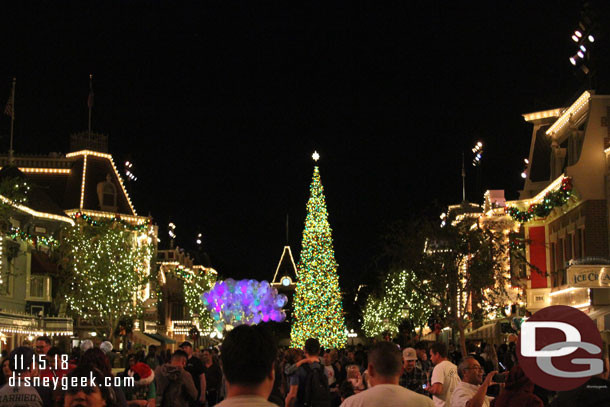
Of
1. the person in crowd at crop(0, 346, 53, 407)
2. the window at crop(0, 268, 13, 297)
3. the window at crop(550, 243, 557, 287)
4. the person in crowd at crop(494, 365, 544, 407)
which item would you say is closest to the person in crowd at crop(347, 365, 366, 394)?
the person in crowd at crop(494, 365, 544, 407)

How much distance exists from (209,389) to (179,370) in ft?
21.4

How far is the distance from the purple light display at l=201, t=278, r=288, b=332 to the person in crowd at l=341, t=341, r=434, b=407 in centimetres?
3932


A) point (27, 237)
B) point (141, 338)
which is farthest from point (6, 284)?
point (141, 338)

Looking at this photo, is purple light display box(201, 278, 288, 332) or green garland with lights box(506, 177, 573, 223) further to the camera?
purple light display box(201, 278, 288, 332)

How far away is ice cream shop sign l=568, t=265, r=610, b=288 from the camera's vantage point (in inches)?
1193

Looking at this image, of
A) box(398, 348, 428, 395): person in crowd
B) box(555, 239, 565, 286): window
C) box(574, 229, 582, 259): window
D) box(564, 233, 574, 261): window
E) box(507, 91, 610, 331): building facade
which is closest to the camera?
box(398, 348, 428, 395): person in crowd

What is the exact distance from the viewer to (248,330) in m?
5.34

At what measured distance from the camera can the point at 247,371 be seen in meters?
5.12

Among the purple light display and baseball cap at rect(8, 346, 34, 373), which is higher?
the purple light display

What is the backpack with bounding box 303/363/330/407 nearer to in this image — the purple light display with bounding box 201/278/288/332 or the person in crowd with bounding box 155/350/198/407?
the person in crowd with bounding box 155/350/198/407

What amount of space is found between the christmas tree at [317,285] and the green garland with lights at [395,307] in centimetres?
345

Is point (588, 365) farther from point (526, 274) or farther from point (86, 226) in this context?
point (86, 226)

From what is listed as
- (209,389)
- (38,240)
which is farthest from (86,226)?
(209,389)

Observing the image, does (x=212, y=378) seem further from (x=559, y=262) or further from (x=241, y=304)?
(x=241, y=304)
